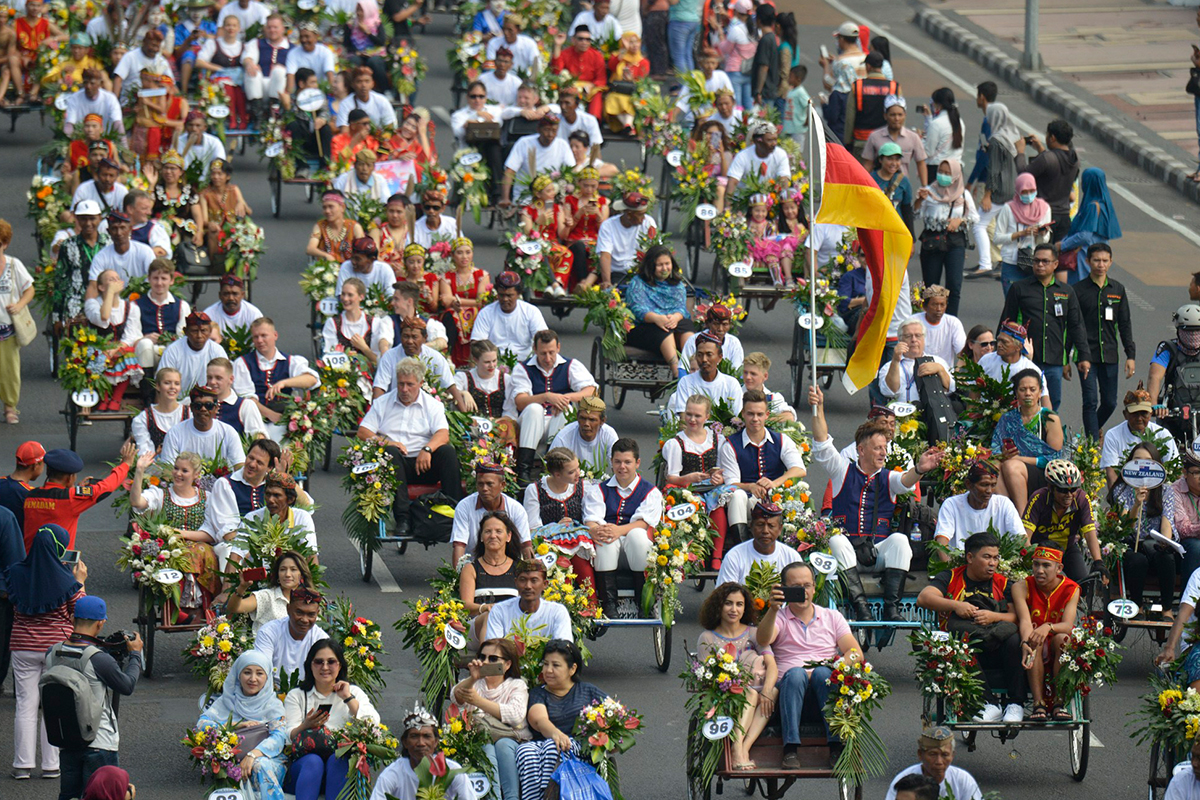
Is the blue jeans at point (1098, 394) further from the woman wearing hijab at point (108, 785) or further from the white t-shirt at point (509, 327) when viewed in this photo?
the woman wearing hijab at point (108, 785)

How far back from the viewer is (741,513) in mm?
17078

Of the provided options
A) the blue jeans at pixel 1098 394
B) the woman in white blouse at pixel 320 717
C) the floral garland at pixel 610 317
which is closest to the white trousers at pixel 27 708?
the woman in white blouse at pixel 320 717

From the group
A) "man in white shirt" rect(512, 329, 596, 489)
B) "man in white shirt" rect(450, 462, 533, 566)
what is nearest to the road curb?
"man in white shirt" rect(512, 329, 596, 489)

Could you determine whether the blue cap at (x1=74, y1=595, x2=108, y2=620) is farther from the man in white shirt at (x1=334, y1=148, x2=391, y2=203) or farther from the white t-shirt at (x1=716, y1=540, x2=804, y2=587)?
the man in white shirt at (x1=334, y1=148, x2=391, y2=203)

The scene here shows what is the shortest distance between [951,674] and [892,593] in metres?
1.82

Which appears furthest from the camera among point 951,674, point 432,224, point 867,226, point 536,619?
point 432,224

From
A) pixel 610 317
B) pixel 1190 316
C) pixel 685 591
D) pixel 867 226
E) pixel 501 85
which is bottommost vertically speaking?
pixel 685 591

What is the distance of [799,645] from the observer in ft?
47.1

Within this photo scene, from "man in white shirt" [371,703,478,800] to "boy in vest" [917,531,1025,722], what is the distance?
365 centimetres

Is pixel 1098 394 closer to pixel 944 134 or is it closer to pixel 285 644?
pixel 944 134

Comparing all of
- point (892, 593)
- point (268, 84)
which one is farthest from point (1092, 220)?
point (268, 84)

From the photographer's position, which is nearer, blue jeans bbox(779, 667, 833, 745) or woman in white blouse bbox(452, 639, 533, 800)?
woman in white blouse bbox(452, 639, 533, 800)

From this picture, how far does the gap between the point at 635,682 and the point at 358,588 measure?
2.78 metres

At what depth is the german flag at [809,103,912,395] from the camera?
1841 centimetres
